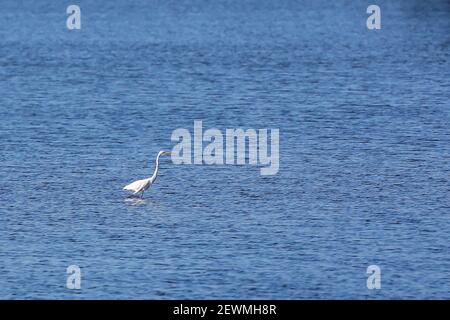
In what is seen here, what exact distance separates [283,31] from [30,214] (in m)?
65.8

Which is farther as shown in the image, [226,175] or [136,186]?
[226,175]

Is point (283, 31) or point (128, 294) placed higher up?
point (283, 31)

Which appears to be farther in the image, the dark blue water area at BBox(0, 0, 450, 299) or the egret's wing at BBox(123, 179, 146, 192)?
the egret's wing at BBox(123, 179, 146, 192)

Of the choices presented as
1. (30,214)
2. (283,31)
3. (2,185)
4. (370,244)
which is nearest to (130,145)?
(2,185)

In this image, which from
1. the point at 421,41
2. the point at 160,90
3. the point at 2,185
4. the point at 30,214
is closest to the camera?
the point at 30,214

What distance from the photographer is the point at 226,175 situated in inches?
1876

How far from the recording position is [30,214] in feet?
140

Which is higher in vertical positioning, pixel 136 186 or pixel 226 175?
pixel 226 175

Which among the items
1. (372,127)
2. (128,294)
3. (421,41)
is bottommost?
(128,294)

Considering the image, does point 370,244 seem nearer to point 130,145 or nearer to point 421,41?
point 130,145

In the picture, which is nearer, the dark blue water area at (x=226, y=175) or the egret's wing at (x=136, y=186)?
the dark blue water area at (x=226, y=175)

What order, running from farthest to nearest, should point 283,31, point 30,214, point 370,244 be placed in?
point 283,31, point 30,214, point 370,244

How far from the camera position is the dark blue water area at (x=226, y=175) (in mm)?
36812

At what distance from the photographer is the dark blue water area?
3681 cm
